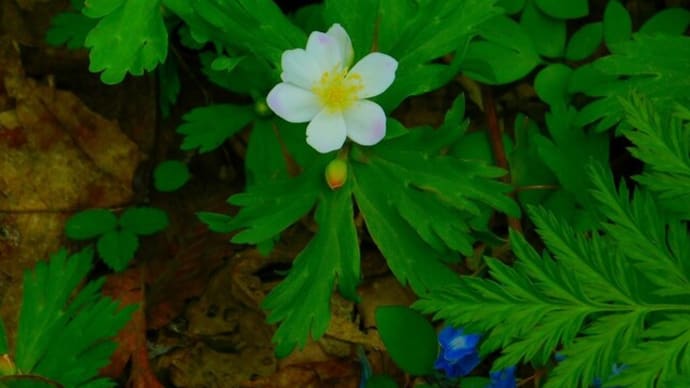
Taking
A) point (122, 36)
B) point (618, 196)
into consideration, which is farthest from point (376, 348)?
point (122, 36)

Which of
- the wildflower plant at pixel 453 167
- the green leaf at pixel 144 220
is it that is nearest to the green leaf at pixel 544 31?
the wildflower plant at pixel 453 167

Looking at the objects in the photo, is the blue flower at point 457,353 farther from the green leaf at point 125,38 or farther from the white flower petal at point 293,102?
the green leaf at point 125,38

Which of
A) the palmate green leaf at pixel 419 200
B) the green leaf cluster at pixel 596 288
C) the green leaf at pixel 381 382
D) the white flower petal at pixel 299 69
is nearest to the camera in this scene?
the green leaf cluster at pixel 596 288

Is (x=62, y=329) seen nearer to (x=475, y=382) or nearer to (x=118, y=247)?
(x=118, y=247)

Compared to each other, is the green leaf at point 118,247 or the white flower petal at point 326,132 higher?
the white flower petal at point 326,132

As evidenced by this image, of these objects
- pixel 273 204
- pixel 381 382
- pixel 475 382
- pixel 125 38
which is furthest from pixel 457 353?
pixel 125 38

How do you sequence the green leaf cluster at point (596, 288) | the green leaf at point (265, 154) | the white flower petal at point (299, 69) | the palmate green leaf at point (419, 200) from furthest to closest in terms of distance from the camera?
1. the green leaf at point (265, 154)
2. the palmate green leaf at point (419, 200)
3. the white flower petal at point (299, 69)
4. the green leaf cluster at point (596, 288)

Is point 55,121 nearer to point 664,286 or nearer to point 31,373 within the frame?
point 31,373
